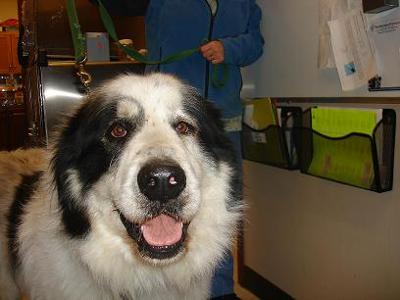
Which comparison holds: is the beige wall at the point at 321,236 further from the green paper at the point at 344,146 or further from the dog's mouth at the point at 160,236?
the dog's mouth at the point at 160,236

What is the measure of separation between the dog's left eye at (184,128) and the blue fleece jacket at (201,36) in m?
0.51

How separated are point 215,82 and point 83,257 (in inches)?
40.5

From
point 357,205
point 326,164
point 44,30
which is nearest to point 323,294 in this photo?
point 357,205

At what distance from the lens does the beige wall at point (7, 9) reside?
9020mm

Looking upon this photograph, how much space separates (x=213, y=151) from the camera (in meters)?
1.55

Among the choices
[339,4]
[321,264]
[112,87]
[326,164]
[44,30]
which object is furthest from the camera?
[44,30]

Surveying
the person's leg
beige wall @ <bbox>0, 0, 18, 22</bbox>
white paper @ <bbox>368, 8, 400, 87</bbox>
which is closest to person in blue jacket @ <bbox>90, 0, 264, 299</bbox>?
the person's leg

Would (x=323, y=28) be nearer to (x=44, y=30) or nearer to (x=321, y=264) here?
(x=321, y=264)

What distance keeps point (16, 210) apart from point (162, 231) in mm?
734

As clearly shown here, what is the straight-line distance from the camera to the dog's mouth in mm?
1249

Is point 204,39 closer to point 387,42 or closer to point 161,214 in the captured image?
point 387,42

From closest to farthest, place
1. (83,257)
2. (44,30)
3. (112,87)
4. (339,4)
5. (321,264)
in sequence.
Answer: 1. (83,257)
2. (112,87)
3. (339,4)
4. (321,264)
5. (44,30)

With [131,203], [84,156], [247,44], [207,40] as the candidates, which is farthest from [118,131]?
[247,44]

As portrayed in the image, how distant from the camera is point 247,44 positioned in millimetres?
2000
